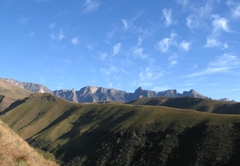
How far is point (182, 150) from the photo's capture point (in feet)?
410

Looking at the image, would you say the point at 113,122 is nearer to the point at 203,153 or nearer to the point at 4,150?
the point at 203,153

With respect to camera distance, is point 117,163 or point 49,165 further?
point 117,163

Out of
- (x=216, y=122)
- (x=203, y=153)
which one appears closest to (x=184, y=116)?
(x=216, y=122)

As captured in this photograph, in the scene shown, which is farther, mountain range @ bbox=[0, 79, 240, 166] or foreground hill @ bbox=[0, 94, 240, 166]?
foreground hill @ bbox=[0, 94, 240, 166]

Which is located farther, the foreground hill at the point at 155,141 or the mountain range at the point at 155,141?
the foreground hill at the point at 155,141

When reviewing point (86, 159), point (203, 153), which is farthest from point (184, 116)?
point (86, 159)

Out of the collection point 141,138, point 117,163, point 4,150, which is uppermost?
point 4,150

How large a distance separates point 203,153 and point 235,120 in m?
33.2

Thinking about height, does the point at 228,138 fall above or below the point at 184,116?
below

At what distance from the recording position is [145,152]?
136 m

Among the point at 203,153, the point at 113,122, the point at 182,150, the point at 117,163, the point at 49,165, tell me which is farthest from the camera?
the point at 113,122

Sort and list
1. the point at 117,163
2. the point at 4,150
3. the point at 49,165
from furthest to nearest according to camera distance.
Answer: the point at 117,163 → the point at 49,165 → the point at 4,150

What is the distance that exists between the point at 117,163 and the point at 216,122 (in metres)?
55.1

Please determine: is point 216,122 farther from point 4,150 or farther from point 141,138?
point 4,150
